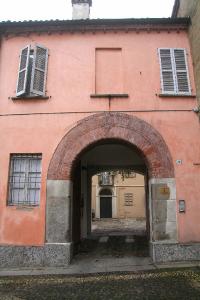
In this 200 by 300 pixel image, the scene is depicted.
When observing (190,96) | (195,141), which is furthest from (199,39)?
(195,141)

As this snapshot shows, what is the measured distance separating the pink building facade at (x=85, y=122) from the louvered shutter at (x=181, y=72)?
3 centimetres

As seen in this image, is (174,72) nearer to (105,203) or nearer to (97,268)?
(97,268)

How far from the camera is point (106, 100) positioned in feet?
29.3

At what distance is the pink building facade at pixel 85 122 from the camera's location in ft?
26.6

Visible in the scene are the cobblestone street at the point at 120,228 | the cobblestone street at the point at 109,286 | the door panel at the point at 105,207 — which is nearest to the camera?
the cobblestone street at the point at 109,286

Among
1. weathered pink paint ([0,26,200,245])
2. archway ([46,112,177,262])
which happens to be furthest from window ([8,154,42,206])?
archway ([46,112,177,262])

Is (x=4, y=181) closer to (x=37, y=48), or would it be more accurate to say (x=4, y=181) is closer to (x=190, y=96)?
(x=37, y=48)

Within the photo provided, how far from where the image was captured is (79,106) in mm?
8906

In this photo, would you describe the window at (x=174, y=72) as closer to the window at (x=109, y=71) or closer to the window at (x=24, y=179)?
the window at (x=109, y=71)

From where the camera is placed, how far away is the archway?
26.6 feet

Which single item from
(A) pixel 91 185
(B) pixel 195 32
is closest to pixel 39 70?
(B) pixel 195 32

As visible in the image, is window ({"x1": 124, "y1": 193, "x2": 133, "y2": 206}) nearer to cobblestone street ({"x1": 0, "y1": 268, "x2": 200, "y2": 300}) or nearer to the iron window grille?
the iron window grille

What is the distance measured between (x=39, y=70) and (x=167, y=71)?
4020 mm

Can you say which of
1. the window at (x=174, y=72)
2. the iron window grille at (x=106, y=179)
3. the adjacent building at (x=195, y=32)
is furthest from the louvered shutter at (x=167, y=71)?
the iron window grille at (x=106, y=179)
